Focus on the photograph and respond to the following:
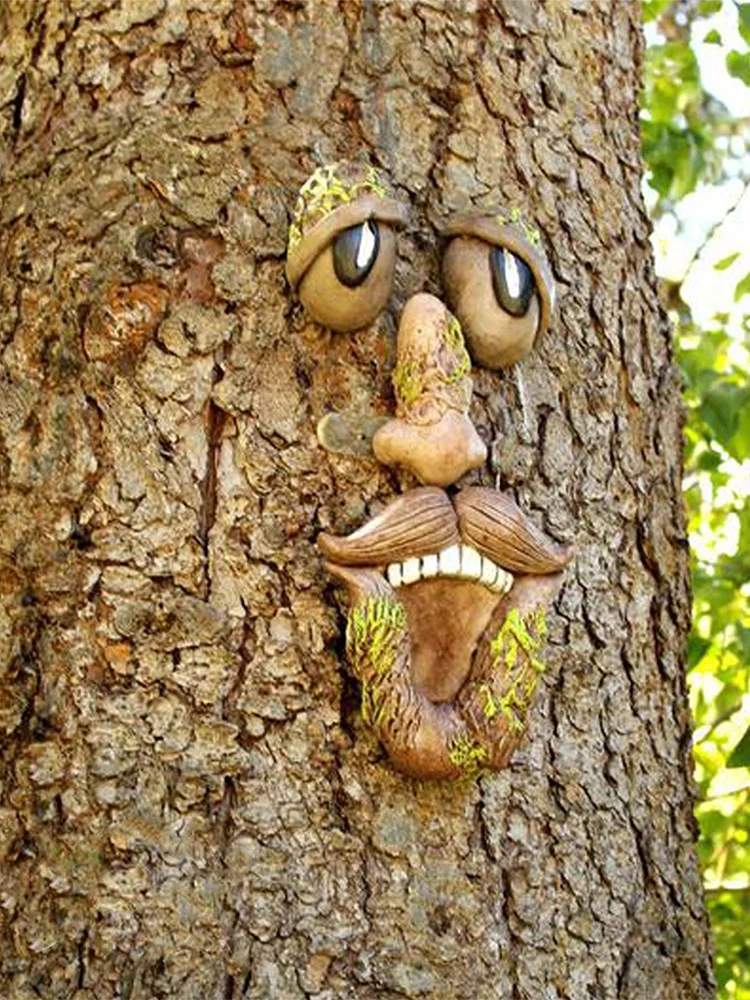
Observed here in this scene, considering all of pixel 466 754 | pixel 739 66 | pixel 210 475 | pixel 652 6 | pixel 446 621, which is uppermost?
pixel 652 6

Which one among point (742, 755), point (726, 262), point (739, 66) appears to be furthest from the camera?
point (726, 262)

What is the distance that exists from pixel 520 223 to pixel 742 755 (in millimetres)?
754

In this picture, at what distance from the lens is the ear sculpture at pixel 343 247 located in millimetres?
1378

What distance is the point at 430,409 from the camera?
1384mm

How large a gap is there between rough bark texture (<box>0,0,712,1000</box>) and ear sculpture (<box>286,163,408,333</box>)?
0.04m

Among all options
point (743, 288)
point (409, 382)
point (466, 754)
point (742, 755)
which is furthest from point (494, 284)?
point (743, 288)

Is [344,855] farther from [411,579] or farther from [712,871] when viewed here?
[712,871]

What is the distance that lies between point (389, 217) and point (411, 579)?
0.33 m

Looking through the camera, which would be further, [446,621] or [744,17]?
[744,17]

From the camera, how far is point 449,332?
140 centimetres

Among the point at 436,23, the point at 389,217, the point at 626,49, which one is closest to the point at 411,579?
the point at 389,217

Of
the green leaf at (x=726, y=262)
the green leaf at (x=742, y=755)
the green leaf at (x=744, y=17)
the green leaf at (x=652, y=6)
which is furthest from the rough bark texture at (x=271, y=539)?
the green leaf at (x=652, y=6)

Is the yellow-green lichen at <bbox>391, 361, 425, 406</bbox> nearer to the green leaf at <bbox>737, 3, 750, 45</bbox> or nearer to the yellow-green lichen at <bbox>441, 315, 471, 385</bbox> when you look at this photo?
the yellow-green lichen at <bbox>441, 315, 471, 385</bbox>

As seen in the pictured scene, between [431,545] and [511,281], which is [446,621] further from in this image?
[511,281]
